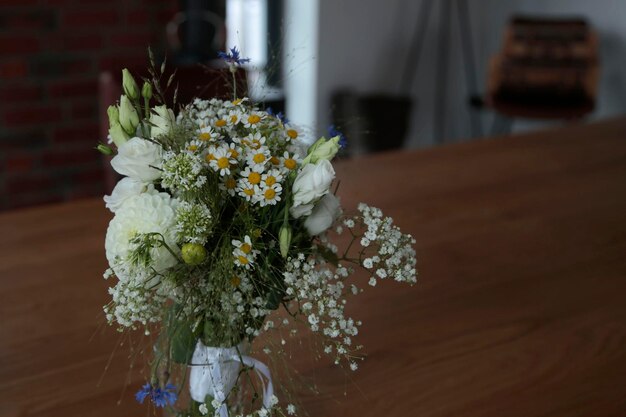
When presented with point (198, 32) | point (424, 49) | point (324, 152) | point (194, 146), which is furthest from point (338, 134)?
point (424, 49)

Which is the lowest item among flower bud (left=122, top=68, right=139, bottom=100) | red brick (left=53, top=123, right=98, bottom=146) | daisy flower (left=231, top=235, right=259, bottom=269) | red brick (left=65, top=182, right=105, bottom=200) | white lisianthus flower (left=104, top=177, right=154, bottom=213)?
red brick (left=65, top=182, right=105, bottom=200)

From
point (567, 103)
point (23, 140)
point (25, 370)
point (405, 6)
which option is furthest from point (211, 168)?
point (405, 6)

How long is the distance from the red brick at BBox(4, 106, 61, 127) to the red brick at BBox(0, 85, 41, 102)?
37mm

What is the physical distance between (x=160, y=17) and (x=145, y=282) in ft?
8.37

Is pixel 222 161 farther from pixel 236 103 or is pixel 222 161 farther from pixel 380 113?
pixel 380 113

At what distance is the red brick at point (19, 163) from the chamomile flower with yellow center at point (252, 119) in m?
2.37

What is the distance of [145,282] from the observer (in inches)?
32.8

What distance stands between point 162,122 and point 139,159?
0.06 m

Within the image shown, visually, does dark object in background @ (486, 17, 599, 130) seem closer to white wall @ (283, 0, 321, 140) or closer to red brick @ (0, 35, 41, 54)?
white wall @ (283, 0, 321, 140)

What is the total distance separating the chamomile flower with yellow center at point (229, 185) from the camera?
85 cm

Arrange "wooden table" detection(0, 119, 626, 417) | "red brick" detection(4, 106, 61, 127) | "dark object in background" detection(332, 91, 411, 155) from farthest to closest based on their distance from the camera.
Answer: "dark object in background" detection(332, 91, 411, 155) → "red brick" detection(4, 106, 61, 127) → "wooden table" detection(0, 119, 626, 417)

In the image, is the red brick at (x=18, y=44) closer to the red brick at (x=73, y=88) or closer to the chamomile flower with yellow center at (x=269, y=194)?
the red brick at (x=73, y=88)

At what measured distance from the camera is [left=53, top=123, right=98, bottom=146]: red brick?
10.3 feet

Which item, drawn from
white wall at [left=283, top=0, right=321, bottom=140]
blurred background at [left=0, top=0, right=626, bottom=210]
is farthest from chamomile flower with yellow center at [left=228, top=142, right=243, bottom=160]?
white wall at [left=283, top=0, right=321, bottom=140]
